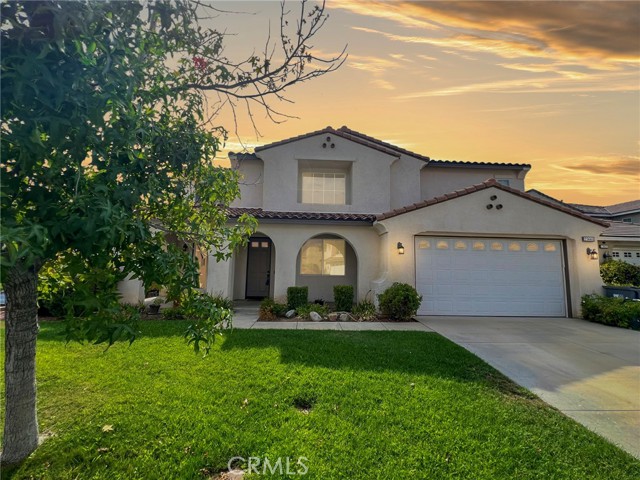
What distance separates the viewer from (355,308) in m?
11.4

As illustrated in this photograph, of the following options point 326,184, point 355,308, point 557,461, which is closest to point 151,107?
point 557,461

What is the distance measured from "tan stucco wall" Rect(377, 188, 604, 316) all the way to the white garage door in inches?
15.2

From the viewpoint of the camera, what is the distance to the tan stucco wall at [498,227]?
11539mm

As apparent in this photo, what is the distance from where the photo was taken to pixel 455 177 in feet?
54.5

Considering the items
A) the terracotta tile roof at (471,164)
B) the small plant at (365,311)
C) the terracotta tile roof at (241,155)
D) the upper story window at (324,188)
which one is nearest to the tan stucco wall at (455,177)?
the terracotta tile roof at (471,164)

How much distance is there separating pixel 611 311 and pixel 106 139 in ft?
48.2

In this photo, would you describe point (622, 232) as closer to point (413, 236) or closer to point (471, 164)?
point (471, 164)

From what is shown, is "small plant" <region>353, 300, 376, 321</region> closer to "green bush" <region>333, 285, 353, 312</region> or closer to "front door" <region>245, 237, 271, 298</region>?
"green bush" <region>333, 285, 353, 312</region>

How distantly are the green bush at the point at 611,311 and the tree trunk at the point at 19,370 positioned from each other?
49.7ft

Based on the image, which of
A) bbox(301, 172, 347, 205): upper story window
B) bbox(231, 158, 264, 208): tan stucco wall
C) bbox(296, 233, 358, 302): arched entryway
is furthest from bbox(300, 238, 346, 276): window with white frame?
bbox(231, 158, 264, 208): tan stucco wall

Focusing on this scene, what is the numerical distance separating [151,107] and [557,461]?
600cm

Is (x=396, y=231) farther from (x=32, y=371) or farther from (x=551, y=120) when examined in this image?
(x=32, y=371)

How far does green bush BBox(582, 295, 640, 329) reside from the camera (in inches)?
387

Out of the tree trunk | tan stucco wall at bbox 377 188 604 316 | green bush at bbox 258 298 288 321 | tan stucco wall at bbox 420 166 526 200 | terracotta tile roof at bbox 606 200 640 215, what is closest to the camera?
the tree trunk
